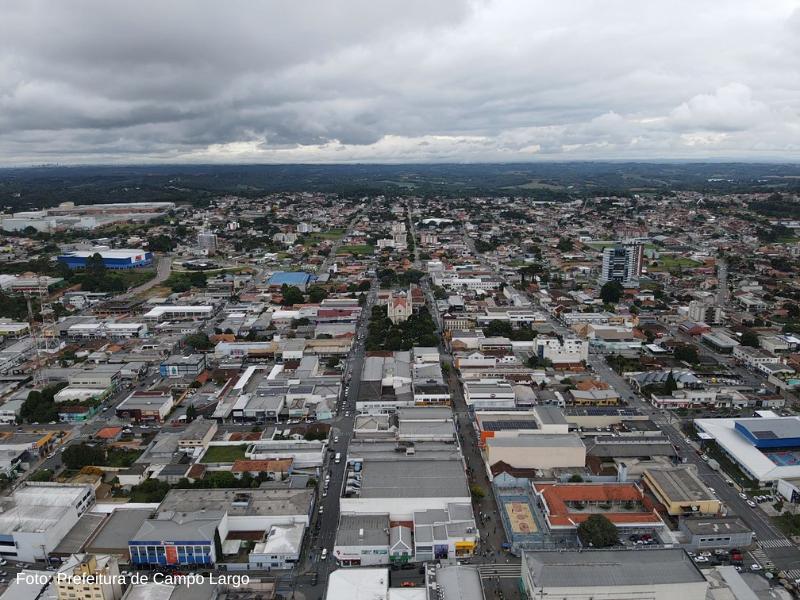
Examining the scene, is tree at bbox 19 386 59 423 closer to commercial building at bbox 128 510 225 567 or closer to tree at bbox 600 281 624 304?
commercial building at bbox 128 510 225 567

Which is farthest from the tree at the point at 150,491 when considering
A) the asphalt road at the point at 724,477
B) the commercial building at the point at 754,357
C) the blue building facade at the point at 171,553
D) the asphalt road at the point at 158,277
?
the asphalt road at the point at 158,277

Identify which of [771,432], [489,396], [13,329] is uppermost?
[771,432]

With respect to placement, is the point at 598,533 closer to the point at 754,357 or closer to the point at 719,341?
the point at 754,357

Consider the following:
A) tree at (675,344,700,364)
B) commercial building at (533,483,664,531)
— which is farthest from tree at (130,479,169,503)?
tree at (675,344,700,364)

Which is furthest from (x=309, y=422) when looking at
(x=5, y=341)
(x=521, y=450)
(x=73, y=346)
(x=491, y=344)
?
(x=5, y=341)

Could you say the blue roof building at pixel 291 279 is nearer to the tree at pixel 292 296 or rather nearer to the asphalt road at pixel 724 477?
the tree at pixel 292 296

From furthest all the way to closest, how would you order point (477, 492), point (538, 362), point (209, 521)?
point (538, 362)
point (477, 492)
point (209, 521)

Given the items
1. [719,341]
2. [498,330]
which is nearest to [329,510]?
[498,330]
